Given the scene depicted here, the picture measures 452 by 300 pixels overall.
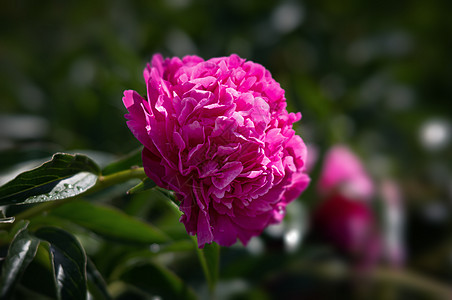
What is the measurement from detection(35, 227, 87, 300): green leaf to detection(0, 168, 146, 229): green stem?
21 millimetres

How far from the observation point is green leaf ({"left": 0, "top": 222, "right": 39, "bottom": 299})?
29cm

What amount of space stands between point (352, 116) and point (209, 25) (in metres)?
0.34

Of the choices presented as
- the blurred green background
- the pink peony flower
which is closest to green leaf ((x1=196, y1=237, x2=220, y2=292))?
the pink peony flower

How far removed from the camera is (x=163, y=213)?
0.66m

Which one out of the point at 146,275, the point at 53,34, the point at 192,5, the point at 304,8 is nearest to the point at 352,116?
the point at 304,8

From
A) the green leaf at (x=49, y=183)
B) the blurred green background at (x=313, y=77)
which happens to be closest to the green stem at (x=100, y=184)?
the green leaf at (x=49, y=183)

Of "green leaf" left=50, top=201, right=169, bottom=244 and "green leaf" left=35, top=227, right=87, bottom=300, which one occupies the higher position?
"green leaf" left=50, top=201, right=169, bottom=244

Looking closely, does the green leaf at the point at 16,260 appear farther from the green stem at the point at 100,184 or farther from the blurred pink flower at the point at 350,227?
the blurred pink flower at the point at 350,227

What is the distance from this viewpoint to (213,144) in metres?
0.31

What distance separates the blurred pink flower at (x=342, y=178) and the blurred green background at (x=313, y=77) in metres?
0.05

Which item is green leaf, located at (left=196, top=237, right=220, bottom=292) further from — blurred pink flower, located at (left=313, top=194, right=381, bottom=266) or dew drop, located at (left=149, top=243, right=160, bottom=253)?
blurred pink flower, located at (left=313, top=194, right=381, bottom=266)

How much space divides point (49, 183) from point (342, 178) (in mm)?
472

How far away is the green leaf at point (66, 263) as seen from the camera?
31 cm

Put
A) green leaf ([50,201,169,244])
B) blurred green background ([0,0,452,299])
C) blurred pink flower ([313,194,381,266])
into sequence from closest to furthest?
green leaf ([50,201,169,244]) → blurred pink flower ([313,194,381,266]) → blurred green background ([0,0,452,299])
